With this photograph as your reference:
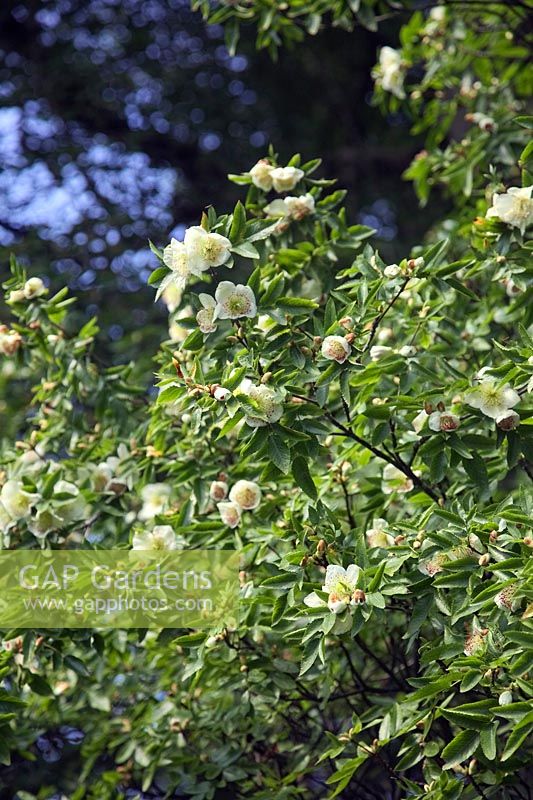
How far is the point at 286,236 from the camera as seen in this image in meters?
1.92

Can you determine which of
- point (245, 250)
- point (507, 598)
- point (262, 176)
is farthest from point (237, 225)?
point (507, 598)

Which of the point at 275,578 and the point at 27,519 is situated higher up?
the point at 275,578

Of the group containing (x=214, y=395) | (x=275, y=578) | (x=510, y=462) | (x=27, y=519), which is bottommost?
(x=27, y=519)

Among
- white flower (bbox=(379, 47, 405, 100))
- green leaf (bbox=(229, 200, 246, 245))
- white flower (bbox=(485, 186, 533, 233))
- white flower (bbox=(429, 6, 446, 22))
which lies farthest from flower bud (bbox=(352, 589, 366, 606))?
white flower (bbox=(429, 6, 446, 22))

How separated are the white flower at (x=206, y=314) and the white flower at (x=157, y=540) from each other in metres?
0.42

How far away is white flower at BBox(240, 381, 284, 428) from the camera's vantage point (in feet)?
4.78

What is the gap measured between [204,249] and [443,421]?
475mm

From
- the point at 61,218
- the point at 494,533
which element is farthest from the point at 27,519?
the point at 61,218

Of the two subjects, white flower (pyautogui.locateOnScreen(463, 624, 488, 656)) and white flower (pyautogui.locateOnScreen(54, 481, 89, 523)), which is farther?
white flower (pyautogui.locateOnScreen(54, 481, 89, 523))

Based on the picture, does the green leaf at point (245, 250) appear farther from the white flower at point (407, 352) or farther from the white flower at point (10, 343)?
the white flower at point (10, 343)

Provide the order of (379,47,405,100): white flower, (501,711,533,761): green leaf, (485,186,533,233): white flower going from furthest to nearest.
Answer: (379,47,405,100): white flower
(485,186,533,233): white flower
(501,711,533,761): green leaf

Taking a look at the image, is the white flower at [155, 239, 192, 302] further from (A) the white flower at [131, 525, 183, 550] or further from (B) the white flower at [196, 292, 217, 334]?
(A) the white flower at [131, 525, 183, 550]

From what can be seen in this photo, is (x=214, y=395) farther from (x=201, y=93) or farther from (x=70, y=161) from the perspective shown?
(x=201, y=93)

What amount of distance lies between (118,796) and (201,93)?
347cm
